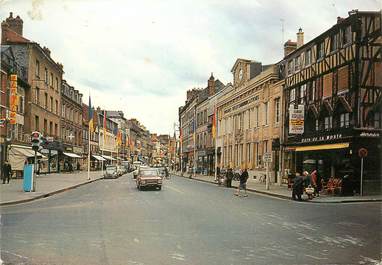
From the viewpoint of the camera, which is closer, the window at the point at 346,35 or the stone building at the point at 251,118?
the window at the point at 346,35

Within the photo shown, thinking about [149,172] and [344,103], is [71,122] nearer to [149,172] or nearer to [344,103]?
[149,172]

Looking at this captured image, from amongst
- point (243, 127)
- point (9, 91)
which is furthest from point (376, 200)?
point (9, 91)

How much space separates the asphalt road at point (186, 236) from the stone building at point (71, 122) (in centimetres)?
4827

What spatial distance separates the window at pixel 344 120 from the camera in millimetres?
27859

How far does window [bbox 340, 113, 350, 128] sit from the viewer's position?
27.9 metres

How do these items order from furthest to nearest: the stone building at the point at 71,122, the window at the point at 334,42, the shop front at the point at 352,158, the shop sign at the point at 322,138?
the stone building at the point at 71,122, the window at the point at 334,42, the shop sign at the point at 322,138, the shop front at the point at 352,158

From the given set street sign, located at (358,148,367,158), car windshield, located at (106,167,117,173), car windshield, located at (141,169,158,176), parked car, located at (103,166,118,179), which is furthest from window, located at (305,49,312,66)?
car windshield, located at (106,167,117,173)

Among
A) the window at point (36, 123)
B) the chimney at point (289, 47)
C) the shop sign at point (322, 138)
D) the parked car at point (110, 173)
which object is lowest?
the parked car at point (110, 173)

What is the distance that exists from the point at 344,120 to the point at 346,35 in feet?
16.7

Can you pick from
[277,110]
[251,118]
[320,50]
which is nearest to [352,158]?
[320,50]

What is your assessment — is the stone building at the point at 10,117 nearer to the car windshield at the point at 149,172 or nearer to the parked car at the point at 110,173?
the car windshield at the point at 149,172

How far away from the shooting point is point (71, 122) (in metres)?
70.6

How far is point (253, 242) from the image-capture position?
10500 millimetres

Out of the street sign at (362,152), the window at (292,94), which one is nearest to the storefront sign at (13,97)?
the window at (292,94)
